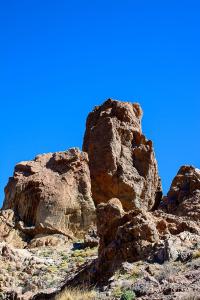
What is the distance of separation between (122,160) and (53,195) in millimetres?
8905

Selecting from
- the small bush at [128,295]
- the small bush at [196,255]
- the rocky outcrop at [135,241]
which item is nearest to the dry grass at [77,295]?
the small bush at [128,295]

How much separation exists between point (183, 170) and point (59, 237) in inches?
411

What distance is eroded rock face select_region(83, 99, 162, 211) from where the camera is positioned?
43.1 metres

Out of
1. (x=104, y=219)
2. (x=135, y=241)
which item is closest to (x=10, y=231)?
(x=104, y=219)

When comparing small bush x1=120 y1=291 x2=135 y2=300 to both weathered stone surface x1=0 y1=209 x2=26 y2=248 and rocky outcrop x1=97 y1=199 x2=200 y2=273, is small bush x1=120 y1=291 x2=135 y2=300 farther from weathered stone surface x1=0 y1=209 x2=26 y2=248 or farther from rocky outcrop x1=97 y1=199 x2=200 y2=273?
weathered stone surface x1=0 y1=209 x2=26 y2=248

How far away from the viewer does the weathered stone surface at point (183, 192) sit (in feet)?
114

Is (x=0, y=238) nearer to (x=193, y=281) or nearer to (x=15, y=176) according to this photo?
(x=15, y=176)

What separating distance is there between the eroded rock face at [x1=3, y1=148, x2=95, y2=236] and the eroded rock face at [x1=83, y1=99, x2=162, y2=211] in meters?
4.04

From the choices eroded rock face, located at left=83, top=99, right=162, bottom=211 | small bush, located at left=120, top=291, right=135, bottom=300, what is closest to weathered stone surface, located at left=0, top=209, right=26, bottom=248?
eroded rock face, located at left=83, top=99, right=162, bottom=211

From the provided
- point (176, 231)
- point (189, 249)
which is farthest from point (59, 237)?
point (189, 249)

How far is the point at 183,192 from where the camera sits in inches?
1492

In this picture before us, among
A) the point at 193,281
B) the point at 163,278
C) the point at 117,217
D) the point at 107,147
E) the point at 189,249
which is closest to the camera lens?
the point at 193,281

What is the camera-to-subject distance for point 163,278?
15734mm

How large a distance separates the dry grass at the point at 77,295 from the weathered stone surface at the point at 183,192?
56.8ft
